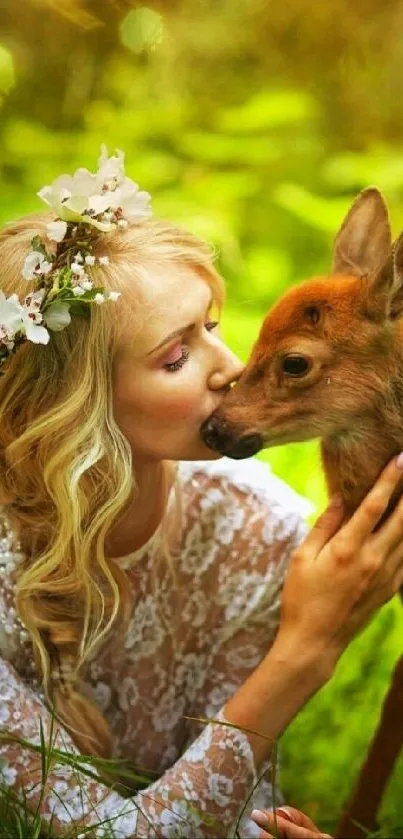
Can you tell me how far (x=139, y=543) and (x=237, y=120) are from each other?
0.62 meters

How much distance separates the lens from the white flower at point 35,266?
126 centimetres

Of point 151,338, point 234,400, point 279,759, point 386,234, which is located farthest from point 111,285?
point 279,759

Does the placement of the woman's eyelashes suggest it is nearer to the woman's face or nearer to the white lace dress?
the woman's face

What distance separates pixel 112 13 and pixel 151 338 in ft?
1.50

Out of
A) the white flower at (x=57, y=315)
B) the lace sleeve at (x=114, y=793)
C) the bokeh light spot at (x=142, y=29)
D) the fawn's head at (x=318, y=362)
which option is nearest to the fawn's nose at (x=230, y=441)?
the fawn's head at (x=318, y=362)

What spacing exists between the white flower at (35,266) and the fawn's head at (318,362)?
28cm

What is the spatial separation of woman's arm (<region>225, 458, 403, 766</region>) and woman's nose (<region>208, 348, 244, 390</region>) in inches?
8.5

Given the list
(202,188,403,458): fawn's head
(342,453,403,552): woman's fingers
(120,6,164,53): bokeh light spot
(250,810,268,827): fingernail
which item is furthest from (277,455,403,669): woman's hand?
(120,6,164,53): bokeh light spot

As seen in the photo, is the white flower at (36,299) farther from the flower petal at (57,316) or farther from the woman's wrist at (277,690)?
the woman's wrist at (277,690)

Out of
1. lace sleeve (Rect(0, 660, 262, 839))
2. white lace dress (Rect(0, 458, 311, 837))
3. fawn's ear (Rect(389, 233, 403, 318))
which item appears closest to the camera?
fawn's ear (Rect(389, 233, 403, 318))

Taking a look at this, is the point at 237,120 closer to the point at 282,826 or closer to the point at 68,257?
the point at 68,257

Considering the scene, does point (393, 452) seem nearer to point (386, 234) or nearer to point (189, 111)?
point (386, 234)

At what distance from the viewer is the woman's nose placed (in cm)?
132

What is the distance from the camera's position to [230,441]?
1260 millimetres
